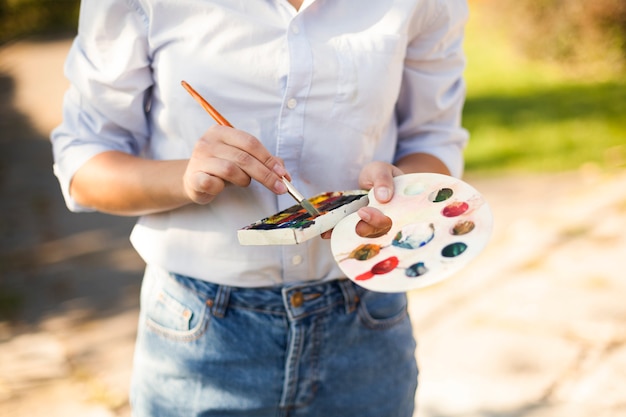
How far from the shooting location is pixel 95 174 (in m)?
1.26

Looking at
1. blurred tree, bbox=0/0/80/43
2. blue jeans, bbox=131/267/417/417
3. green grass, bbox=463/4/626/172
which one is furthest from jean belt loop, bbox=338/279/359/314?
blurred tree, bbox=0/0/80/43

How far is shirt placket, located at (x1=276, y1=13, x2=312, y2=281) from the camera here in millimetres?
1196

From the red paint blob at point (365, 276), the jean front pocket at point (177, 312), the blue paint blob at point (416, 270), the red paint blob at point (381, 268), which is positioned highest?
the blue paint blob at point (416, 270)

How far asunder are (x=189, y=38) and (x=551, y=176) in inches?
157

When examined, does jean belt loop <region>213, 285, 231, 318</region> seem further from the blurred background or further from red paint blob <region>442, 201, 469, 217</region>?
the blurred background

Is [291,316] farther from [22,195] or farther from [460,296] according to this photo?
[22,195]

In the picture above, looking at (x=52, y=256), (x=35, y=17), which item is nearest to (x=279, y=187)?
(x=52, y=256)

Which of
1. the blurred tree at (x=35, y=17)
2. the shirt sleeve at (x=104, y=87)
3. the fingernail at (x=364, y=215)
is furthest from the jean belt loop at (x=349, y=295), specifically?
the blurred tree at (x=35, y=17)

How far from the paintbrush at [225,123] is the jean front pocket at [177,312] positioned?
27cm

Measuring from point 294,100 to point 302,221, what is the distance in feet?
0.72

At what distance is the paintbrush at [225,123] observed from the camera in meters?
1.11

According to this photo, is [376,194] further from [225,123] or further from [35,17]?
[35,17]

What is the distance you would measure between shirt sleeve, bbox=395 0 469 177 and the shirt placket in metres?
0.22

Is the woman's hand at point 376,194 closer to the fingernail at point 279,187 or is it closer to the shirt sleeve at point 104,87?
the fingernail at point 279,187
